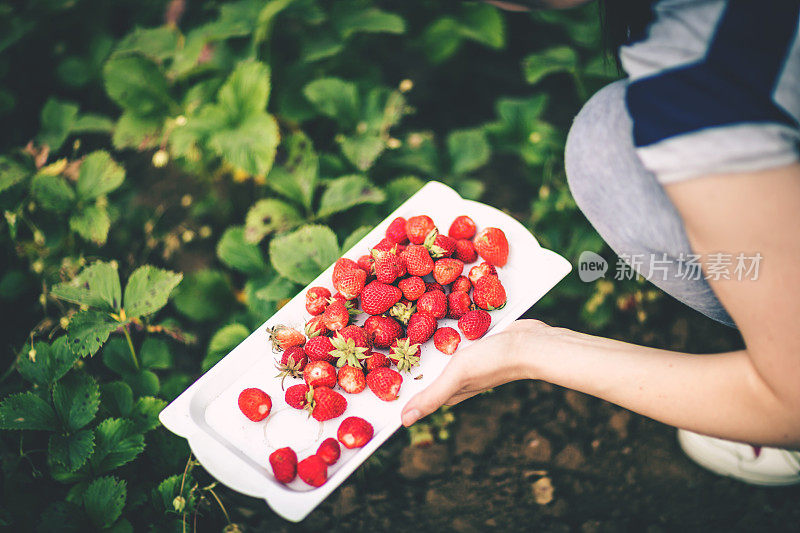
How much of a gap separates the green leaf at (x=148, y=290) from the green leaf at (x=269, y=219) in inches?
14.1

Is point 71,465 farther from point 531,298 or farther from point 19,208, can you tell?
point 531,298

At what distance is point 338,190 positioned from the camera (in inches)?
75.5

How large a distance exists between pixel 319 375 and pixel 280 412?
0.15m

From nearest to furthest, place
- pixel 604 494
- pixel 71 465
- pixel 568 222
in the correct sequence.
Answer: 1. pixel 71 465
2. pixel 604 494
3. pixel 568 222

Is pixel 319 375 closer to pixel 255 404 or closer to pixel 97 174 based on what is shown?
pixel 255 404

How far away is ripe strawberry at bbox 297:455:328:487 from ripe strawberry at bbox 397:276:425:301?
506 millimetres

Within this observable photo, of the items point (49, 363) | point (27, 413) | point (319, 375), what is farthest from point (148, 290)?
point (319, 375)

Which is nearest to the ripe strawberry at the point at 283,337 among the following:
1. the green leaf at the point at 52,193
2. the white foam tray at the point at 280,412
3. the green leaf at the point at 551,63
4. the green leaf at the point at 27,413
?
the white foam tray at the point at 280,412

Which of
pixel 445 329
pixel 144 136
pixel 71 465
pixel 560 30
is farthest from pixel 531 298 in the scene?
pixel 560 30

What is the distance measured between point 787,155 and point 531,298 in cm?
74

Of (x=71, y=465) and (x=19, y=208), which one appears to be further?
(x=19, y=208)

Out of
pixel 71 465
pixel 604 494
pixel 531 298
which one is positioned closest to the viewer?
pixel 71 465

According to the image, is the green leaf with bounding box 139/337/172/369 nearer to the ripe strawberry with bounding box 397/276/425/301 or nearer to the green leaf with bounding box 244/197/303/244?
the green leaf with bounding box 244/197/303/244

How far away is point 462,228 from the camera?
1.62 metres
